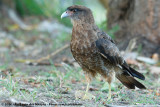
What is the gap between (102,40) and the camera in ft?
13.0

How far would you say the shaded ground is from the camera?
3357 mm

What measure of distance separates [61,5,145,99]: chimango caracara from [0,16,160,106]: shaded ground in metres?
0.32

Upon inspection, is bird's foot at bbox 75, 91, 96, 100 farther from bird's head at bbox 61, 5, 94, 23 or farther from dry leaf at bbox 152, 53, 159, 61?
dry leaf at bbox 152, 53, 159, 61

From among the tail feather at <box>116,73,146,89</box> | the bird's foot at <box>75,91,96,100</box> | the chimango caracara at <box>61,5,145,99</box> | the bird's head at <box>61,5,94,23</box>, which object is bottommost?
the bird's foot at <box>75,91,96,100</box>

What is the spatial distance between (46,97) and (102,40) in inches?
41.7

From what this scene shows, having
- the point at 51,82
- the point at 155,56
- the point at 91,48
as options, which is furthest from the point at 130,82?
the point at 155,56

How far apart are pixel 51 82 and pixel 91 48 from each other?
105cm

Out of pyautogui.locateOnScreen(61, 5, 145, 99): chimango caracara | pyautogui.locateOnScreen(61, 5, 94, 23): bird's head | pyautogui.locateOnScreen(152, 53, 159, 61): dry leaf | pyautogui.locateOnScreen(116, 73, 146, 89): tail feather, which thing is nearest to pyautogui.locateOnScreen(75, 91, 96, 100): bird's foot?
pyautogui.locateOnScreen(61, 5, 145, 99): chimango caracara

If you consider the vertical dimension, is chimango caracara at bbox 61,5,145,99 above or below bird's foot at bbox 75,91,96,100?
above

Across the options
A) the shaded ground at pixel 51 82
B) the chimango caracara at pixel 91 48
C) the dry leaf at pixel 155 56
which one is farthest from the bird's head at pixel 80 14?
the dry leaf at pixel 155 56

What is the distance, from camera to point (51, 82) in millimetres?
4582

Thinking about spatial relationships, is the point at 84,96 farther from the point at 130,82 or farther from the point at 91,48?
the point at 130,82

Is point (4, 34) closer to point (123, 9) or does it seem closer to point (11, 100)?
point (123, 9)

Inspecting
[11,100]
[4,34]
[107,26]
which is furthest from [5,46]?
[11,100]
